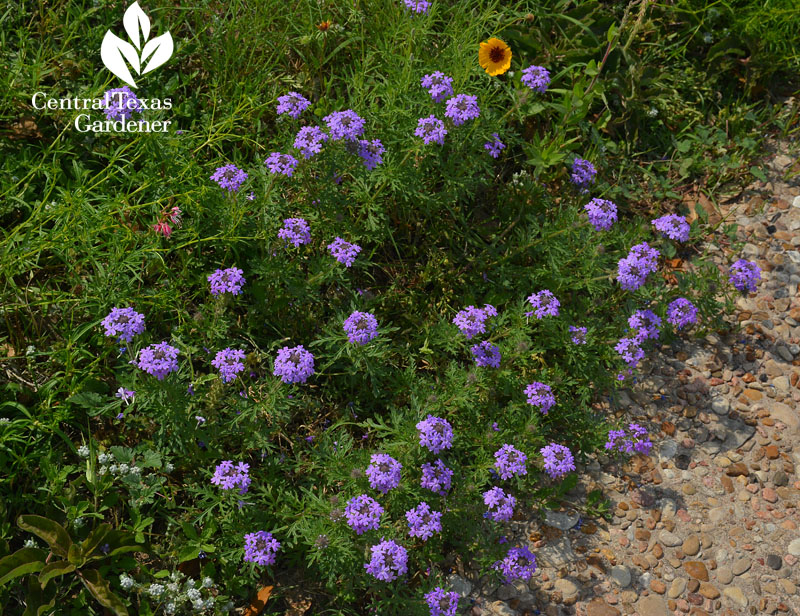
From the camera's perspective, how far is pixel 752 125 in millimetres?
5641

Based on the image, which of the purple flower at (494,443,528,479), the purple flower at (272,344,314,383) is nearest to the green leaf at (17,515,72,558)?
the purple flower at (272,344,314,383)

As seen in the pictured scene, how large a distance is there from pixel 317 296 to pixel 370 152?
2.75 ft

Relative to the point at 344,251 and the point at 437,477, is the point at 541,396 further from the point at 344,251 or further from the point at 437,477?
the point at 344,251

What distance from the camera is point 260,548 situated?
11.0 feet

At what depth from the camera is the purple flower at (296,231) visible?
3.73 metres

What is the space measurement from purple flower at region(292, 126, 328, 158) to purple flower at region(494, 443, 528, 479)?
1847 mm

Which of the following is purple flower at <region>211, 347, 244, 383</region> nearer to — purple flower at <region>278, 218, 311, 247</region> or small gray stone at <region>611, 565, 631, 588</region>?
purple flower at <region>278, 218, 311, 247</region>

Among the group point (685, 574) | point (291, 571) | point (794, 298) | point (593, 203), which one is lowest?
point (685, 574)

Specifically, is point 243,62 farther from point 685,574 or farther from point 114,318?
point 685,574

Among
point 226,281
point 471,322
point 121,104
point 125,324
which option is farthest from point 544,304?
point 121,104

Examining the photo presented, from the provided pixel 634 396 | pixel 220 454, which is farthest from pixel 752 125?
pixel 220 454

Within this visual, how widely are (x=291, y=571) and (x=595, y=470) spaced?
1880 mm

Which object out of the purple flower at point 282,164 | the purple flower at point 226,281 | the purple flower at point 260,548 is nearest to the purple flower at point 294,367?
the purple flower at point 226,281

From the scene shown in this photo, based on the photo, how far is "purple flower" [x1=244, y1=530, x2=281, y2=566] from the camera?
3295mm
